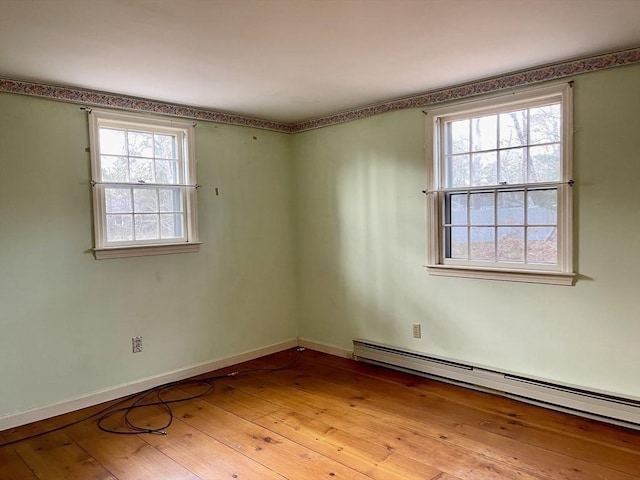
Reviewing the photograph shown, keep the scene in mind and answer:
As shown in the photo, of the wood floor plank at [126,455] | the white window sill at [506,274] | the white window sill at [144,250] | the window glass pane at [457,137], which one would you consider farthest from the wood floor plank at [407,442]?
the window glass pane at [457,137]

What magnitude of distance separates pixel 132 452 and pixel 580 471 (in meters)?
2.55

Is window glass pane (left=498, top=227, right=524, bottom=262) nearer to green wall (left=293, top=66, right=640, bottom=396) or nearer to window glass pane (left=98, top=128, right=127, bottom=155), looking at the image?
green wall (left=293, top=66, right=640, bottom=396)

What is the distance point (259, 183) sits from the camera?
4.53 meters

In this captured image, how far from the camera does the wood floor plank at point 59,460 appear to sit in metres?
2.50

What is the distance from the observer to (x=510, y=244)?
133 inches

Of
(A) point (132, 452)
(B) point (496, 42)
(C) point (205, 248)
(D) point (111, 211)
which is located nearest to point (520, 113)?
(B) point (496, 42)

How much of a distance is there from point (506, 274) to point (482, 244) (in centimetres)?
31

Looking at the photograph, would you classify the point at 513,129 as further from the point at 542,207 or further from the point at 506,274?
the point at 506,274

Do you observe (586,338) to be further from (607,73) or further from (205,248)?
(205,248)

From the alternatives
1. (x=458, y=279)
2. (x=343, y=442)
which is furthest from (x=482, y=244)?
(x=343, y=442)

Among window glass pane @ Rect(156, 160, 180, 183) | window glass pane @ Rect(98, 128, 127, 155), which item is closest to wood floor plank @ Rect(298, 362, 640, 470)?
window glass pane @ Rect(156, 160, 180, 183)

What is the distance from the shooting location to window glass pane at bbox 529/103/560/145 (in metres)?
3.14

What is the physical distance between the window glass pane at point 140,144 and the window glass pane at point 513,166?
2823 mm

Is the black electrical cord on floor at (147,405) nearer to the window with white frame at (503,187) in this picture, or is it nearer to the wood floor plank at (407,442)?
the wood floor plank at (407,442)
